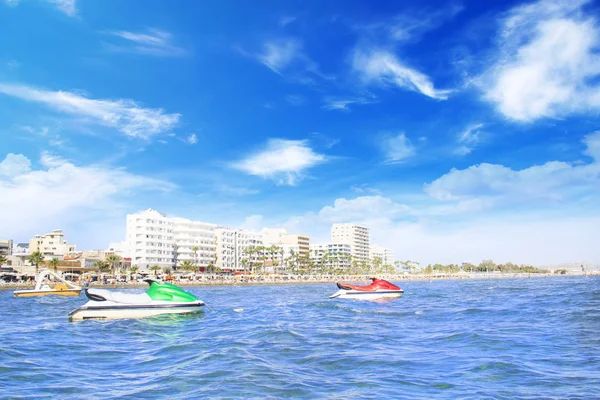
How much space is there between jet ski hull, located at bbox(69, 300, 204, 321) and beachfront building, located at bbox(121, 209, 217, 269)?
124267mm

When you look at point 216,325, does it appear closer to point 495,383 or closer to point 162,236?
point 495,383

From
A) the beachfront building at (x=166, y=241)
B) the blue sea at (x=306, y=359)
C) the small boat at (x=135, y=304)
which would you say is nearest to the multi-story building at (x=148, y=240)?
the beachfront building at (x=166, y=241)

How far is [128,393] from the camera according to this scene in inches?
483

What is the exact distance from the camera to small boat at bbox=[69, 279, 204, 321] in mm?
31375

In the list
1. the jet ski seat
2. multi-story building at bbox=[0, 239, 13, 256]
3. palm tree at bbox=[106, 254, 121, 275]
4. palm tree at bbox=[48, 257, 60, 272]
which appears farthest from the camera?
multi-story building at bbox=[0, 239, 13, 256]

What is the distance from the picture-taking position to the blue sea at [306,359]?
41.1 ft

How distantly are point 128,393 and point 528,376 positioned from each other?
35.9 ft

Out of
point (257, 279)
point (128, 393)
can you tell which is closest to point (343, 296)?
point (128, 393)

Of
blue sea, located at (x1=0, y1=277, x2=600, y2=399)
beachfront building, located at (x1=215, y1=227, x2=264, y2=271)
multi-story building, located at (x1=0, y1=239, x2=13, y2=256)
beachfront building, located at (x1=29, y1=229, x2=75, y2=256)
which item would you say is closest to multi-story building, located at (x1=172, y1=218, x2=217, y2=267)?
beachfront building, located at (x1=215, y1=227, x2=264, y2=271)

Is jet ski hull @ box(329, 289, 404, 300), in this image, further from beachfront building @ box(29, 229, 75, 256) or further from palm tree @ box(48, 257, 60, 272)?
beachfront building @ box(29, 229, 75, 256)

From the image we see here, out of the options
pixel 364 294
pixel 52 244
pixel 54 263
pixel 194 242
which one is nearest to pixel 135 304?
pixel 364 294

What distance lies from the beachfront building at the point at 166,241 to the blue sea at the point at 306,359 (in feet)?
423

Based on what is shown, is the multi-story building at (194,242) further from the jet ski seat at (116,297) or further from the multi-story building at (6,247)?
the jet ski seat at (116,297)

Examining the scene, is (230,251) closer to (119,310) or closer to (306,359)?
(119,310)
